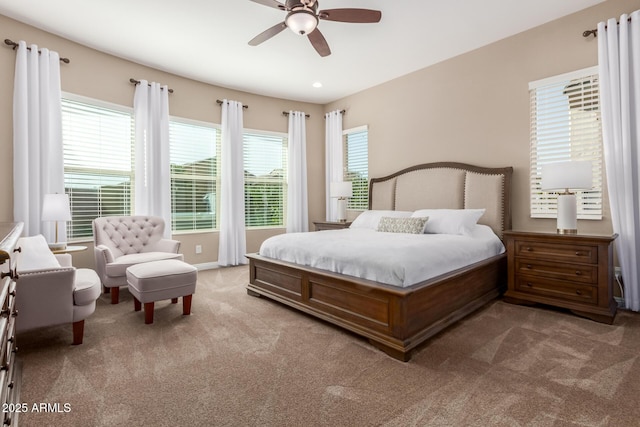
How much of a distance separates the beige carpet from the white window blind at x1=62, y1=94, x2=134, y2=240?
1.91 metres

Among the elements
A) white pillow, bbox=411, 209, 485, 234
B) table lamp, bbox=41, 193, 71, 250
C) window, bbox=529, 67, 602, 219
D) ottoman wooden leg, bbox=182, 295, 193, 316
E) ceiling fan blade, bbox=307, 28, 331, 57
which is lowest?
ottoman wooden leg, bbox=182, 295, 193, 316

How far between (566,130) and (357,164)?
9.92 ft

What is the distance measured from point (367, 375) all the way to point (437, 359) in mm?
504

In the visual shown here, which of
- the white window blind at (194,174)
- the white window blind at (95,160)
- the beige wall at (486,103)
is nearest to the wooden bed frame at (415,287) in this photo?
the beige wall at (486,103)

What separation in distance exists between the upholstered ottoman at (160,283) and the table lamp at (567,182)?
131 inches

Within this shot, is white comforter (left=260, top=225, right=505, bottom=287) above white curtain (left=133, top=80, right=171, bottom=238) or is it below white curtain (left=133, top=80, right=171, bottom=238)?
below

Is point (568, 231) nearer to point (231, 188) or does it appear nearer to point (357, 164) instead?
point (357, 164)

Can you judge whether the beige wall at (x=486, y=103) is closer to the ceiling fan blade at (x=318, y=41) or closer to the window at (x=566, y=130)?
the window at (x=566, y=130)

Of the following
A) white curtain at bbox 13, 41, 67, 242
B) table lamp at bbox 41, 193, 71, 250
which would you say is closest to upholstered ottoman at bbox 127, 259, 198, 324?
table lamp at bbox 41, 193, 71, 250

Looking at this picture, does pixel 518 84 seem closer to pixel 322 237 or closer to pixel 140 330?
pixel 322 237

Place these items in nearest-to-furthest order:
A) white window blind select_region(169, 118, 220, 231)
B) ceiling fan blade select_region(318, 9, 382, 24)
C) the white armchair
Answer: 1. the white armchair
2. ceiling fan blade select_region(318, 9, 382, 24)
3. white window blind select_region(169, 118, 220, 231)

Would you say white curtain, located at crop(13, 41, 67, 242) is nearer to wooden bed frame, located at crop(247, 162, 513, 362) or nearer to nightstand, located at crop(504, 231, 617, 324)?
wooden bed frame, located at crop(247, 162, 513, 362)

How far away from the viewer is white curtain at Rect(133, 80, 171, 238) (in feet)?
14.2

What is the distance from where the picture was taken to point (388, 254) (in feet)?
7.77
